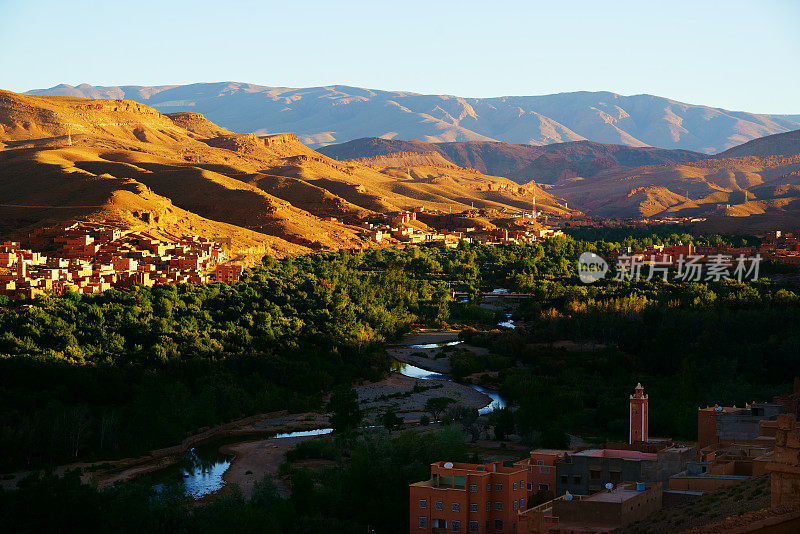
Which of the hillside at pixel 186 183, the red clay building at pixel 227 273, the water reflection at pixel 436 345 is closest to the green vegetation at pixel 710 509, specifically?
the water reflection at pixel 436 345

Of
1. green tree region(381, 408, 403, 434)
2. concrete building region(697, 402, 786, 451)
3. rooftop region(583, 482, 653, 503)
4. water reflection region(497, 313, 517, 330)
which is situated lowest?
water reflection region(497, 313, 517, 330)

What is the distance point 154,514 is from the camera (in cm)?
2284

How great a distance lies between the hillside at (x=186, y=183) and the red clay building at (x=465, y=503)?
4872cm

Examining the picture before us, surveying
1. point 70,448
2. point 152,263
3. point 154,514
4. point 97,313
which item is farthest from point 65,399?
point 152,263

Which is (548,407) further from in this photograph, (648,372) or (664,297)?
(664,297)

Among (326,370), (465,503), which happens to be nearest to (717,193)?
(326,370)

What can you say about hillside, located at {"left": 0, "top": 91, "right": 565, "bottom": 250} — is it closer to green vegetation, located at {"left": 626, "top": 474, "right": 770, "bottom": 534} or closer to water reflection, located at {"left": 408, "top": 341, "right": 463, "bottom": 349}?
water reflection, located at {"left": 408, "top": 341, "right": 463, "bottom": 349}

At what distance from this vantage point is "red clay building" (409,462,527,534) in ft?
71.9

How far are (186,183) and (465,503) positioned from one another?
71.3m

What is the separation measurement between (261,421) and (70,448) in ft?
25.7

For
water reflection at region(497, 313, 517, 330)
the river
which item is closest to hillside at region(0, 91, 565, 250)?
water reflection at region(497, 313, 517, 330)

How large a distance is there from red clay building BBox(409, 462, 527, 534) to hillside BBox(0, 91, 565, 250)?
48716 millimetres

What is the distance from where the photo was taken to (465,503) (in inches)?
865

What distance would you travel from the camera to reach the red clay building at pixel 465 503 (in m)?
21.9
